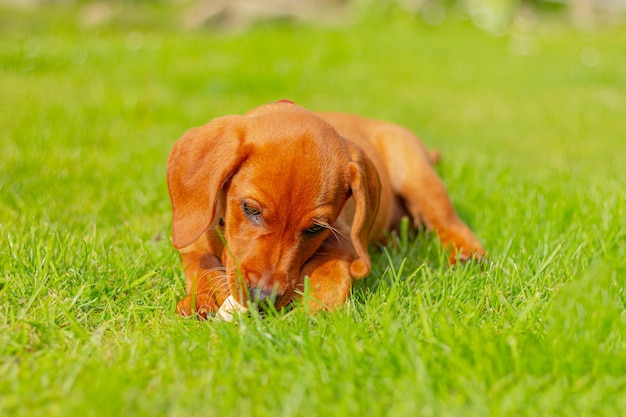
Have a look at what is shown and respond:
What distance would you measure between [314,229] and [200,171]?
57 cm

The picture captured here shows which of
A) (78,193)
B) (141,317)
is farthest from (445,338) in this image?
(78,193)

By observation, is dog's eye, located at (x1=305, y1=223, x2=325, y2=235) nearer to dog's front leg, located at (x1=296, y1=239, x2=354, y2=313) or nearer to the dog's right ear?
dog's front leg, located at (x1=296, y1=239, x2=354, y2=313)

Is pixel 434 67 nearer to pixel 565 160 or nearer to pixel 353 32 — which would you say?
pixel 353 32

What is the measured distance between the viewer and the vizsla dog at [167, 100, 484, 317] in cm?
280

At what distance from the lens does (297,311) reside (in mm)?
2711

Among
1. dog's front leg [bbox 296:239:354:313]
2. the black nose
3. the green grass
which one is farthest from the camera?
dog's front leg [bbox 296:239:354:313]

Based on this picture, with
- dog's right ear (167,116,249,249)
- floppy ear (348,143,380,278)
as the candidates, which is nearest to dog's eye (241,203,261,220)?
dog's right ear (167,116,249,249)

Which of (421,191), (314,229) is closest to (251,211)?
(314,229)

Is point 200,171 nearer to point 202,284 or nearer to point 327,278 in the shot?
point 202,284

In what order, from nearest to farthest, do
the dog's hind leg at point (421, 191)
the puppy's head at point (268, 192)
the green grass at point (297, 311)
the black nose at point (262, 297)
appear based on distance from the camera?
1. the green grass at point (297, 311)
2. the black nose at point (262, 297)
3. the puppy's head at point (268, 192)
4. the dog's hind leg at point (421, 191)

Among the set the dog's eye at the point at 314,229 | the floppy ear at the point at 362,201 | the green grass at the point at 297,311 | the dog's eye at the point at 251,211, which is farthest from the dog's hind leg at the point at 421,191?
the dog's eye at the point at 251,211

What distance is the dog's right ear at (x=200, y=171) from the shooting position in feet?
9.46

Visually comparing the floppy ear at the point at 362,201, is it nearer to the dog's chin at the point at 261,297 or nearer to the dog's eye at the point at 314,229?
the dog's eye at the point at 314,229

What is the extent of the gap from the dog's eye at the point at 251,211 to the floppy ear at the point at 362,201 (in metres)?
0.42
